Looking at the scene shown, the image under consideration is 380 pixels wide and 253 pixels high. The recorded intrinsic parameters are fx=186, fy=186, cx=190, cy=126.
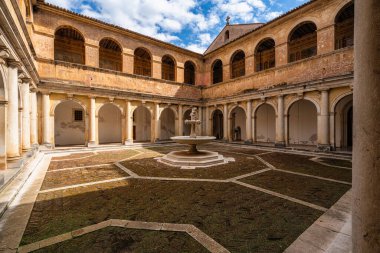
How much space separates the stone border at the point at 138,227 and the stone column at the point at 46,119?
11.8m

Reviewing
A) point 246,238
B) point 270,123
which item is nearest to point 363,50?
point 246,238

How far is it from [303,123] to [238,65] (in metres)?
8.42

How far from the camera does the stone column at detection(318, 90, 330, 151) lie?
37.9 ft

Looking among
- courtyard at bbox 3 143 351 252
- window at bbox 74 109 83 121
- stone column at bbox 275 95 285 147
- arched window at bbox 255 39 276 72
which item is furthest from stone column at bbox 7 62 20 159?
arched window at bbox 255 39 276 72

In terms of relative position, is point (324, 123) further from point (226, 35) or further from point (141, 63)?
point (141, 63)

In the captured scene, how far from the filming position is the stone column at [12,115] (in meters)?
6.56

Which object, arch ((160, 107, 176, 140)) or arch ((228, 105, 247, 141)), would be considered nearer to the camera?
arch ((228, 105, 247, 141))

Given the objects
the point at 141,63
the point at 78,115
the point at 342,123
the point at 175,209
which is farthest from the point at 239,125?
the point at 175,209

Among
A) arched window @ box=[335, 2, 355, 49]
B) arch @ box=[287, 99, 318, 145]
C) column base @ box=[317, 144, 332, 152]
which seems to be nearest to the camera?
column base @ box=[317, 144, 332, 152]

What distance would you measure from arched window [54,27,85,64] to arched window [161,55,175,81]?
745cm

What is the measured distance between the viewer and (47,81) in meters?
12.2

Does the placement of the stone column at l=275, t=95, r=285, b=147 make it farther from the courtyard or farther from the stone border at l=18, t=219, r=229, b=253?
the stone border at l=18, t=219, r=229, b=253

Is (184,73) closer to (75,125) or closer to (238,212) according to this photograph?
(75,125)

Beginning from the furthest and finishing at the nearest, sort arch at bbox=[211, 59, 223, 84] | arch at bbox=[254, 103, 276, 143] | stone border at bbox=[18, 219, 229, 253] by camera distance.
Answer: arch at bbox=[211, 59, 223, 84], arch at bbox=[254, 103, 276, 143], stone border at bbox=[18, 219, 229, 253]
